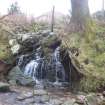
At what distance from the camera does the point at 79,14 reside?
10.2 metres

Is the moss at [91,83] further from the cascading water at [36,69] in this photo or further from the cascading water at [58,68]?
the cascading water at [36,69]

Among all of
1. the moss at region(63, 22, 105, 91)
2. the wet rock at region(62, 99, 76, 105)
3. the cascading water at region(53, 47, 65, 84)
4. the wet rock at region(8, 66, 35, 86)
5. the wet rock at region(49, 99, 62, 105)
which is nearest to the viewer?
the wet rock at region(62, 99, 76, 105)

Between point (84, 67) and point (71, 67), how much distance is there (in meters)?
0.79

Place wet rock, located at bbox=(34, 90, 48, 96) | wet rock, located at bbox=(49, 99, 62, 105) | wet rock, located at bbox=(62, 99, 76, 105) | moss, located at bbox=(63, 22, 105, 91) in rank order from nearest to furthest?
1. wet rock, located at bbox=(62, 99, 76, 105)
2. wet rock, located at bbox=(49, 99, 62, 105)
3. wet rock, located at bbox=(34, 90, 48, 96)
4. moss, located at bbox=(63, 22, 105, 91)

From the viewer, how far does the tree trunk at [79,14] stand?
998 centimetres

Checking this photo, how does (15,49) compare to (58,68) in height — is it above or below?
above

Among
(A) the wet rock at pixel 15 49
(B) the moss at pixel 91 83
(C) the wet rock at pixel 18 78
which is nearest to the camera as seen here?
(B) the moss at pixel 91 83

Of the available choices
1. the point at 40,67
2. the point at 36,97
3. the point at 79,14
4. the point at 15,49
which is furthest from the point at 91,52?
the point at 15,49

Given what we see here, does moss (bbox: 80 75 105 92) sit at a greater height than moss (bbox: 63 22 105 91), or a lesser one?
lesser

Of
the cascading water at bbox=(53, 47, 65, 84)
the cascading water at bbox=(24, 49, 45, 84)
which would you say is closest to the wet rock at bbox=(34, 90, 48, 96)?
the cascading water at bbox=(53, 47, 65, 84)

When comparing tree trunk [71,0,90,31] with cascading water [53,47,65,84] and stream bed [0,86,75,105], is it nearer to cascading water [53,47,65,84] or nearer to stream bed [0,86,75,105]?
cascading water [53,47,65,84]

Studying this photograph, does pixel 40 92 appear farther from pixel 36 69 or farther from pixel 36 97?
pixel 36 69

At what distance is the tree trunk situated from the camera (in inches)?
393

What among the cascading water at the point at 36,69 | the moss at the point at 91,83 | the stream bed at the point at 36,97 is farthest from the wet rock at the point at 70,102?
the cascading water at the point at 36,69
